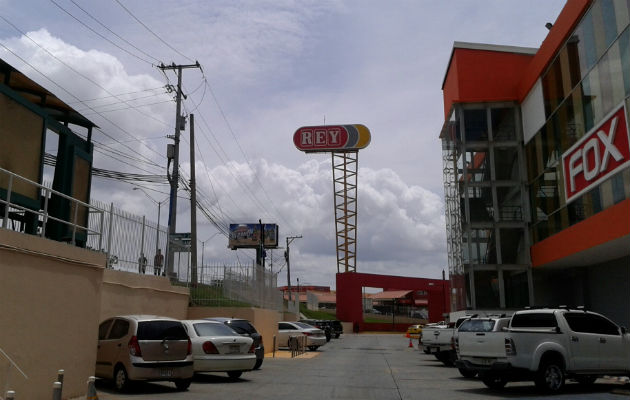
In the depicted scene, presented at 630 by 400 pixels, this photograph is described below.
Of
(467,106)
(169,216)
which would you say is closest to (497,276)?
(467,106)

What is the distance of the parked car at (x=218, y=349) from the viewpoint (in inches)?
578

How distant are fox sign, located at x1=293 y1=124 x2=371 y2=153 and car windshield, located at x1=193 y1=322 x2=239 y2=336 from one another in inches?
2105

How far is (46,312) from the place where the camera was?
10219mm

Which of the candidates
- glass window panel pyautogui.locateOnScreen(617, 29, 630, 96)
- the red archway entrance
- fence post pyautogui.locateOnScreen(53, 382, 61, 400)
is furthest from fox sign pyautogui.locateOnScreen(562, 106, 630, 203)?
the red archway entrance

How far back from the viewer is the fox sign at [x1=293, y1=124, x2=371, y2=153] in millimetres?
68250

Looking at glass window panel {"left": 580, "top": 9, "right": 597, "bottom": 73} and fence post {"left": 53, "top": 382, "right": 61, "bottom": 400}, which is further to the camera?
glass window panel {"left": 580, "top": 9, "right": 597, "bottom": 73}

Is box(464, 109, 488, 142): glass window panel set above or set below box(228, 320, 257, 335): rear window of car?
above

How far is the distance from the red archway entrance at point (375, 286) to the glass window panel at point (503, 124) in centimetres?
2919

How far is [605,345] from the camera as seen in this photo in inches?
544

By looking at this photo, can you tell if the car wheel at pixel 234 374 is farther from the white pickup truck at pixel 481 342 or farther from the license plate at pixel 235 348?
the white pickup truck at pixel 481 342

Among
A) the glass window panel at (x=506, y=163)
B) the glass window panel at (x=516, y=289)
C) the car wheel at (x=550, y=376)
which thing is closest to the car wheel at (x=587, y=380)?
the car wheel at (x=550, y=376)

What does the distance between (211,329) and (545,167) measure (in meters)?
21.0

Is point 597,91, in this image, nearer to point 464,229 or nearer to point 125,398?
point 464,229

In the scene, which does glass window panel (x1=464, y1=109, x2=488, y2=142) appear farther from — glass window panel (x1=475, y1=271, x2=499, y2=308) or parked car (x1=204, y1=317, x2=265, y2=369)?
parked car (x1=204, y1=317, x2=265, y2=369)
